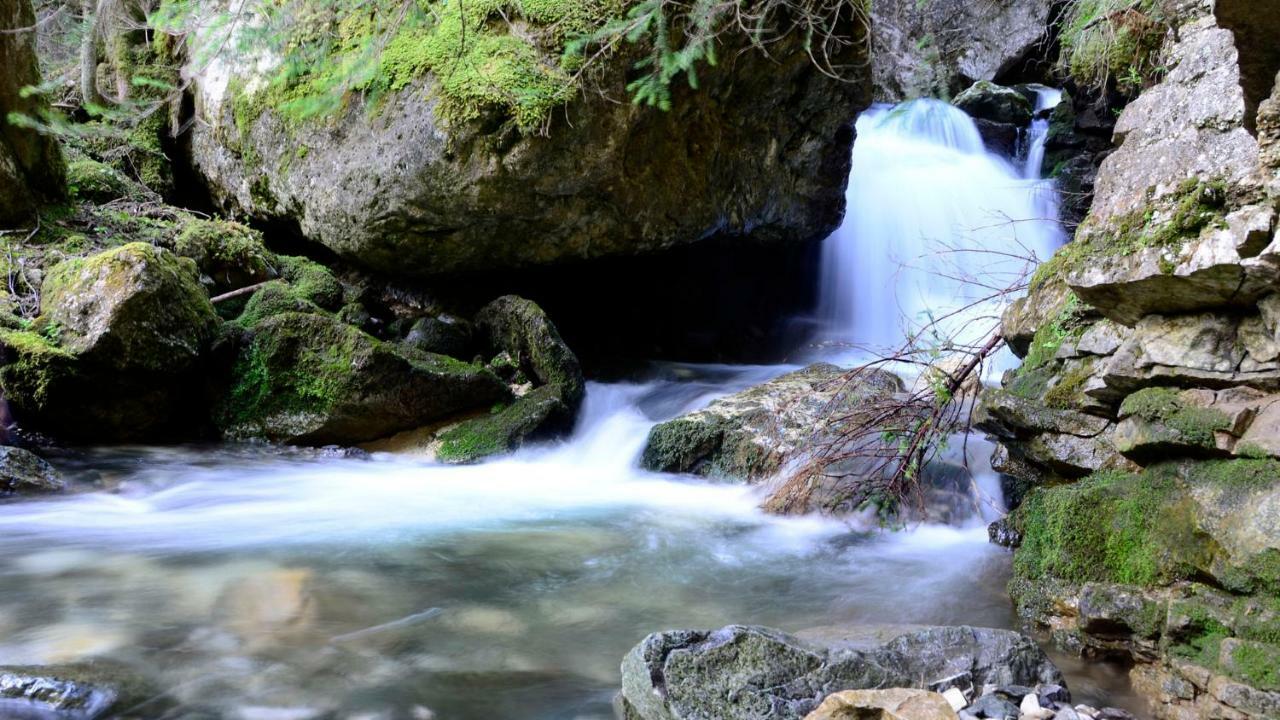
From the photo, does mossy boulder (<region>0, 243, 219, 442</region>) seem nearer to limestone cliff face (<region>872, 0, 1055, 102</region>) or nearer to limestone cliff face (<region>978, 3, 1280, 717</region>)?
limestone cliff face (<region>978, 3, 1280, 717</region>)

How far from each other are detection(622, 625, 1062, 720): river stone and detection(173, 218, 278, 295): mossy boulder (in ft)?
24.1

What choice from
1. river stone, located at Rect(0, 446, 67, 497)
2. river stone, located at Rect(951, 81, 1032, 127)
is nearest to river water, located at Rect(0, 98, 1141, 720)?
river stone, located at Rect(0, 446, 67, 497)

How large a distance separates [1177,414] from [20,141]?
9.16m

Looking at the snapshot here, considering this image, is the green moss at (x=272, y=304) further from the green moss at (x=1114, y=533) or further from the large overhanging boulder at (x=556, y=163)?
the green moss at (x=1114, y=533)

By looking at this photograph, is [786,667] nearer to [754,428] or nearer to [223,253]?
[754,428]

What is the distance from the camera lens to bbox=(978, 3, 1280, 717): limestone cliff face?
244 cm

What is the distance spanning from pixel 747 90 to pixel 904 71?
437 inches

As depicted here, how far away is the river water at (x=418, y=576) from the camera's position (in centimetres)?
279

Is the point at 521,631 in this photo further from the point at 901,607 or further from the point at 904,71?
the point at 904,71

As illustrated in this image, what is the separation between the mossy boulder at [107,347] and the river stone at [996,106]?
12.8m

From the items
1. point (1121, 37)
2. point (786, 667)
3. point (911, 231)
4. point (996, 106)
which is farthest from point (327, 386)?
point (996, 106)

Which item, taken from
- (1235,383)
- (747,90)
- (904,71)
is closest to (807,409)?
(747,90)

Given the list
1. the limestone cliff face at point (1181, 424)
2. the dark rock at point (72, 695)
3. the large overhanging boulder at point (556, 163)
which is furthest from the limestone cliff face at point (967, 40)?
the dark rock at point (72, 695)

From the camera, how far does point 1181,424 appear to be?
2.78 meters
